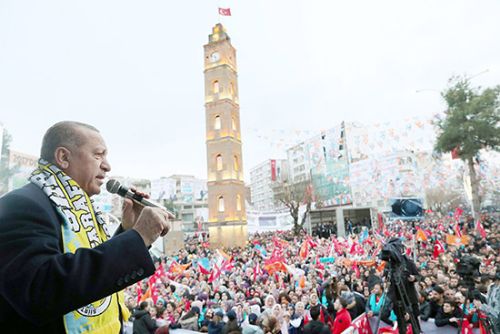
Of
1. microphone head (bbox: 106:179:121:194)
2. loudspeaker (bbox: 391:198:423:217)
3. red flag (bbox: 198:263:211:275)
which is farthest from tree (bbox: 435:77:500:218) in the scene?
microphone head (bbox: 106:179:121:194)

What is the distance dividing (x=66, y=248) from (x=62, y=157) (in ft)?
1.61

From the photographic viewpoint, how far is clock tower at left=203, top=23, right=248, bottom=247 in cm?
3356

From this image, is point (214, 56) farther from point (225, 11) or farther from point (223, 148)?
point (223, 148)

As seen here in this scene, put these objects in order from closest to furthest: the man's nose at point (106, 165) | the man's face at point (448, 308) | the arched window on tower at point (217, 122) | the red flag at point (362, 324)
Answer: the man's nose at point (106, 165), the red flag at point (362, 324), the man's face at point (448, 308), the arched window on tower at point (217, 122)

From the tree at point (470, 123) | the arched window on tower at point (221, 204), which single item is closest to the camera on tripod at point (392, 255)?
the tree at point (470, 123)

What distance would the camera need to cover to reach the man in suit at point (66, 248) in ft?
3.74

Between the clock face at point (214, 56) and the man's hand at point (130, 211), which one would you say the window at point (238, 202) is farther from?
the man's hand at point (130, 211)

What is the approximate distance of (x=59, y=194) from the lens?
4.95 feet

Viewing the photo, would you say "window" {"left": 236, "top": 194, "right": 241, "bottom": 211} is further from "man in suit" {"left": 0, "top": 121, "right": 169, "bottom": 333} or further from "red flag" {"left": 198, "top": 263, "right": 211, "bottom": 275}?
"man in suit" {"left": 0, "top": 121, "right": 169, "bottom": 333}

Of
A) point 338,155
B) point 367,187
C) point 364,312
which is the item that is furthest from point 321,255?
point 338,155

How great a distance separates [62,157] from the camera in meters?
1.63

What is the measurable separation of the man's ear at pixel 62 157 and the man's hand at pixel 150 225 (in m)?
0.52

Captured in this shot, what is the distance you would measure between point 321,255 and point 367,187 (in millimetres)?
35144

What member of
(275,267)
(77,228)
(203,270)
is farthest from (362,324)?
(203,270)
